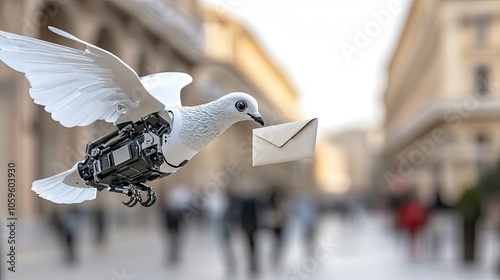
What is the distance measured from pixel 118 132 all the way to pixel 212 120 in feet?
0.92

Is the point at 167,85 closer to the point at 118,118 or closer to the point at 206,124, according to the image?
the point at 118,118

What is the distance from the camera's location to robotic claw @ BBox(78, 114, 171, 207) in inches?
91.6

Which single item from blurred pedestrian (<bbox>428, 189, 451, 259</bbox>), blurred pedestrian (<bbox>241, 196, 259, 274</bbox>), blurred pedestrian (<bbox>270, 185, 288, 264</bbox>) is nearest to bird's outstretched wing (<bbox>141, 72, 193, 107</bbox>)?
blurred pedestrian (<bbox>241, 196, 259, 274</bbox>)

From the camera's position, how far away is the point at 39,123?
15.3 metres

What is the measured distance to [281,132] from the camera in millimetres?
2242

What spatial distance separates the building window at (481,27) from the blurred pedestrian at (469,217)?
33889 mm

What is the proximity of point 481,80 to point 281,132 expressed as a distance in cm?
5249

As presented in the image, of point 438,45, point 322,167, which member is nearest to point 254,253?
point 438,45

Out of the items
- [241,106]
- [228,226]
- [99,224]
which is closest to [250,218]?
[228,226]

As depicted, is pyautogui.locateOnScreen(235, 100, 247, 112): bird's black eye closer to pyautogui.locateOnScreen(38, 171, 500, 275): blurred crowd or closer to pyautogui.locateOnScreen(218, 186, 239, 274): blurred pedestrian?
pyautogui.locateOnScreen(38, 171, 500, 275): blurred crowd

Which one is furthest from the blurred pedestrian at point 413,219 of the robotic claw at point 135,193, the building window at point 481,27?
the building window at point 481,27

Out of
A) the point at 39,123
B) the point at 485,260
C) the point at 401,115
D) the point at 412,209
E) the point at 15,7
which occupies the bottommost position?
the point at 485,260

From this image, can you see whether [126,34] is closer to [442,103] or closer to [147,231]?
[147,231]

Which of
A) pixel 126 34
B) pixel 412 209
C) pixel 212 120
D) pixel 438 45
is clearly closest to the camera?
pixel 212 120
